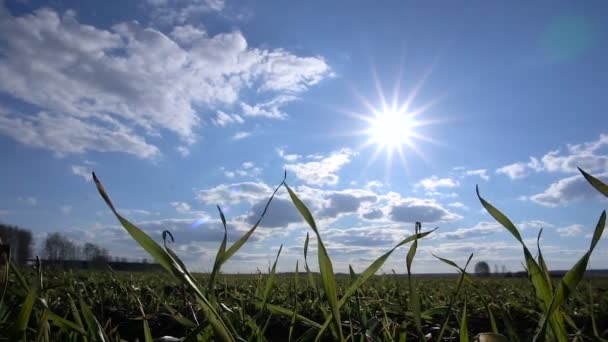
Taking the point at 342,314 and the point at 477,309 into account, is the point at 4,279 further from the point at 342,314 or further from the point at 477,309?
the point at 477,309

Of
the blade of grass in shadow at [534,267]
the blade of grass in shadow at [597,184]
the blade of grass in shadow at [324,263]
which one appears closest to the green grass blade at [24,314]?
the blade of grass in shadow at [324,263]

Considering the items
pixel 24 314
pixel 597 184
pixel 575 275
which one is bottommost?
pixel 24 314

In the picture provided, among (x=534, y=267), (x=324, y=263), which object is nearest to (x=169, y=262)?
(x=324, y=263)

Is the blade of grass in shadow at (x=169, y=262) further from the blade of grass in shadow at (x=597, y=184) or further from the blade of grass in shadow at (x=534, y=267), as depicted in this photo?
the blade of grass in shadow at (x=597, y=184)

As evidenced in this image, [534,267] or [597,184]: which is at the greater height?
[597,184]

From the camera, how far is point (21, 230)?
60.5 meters

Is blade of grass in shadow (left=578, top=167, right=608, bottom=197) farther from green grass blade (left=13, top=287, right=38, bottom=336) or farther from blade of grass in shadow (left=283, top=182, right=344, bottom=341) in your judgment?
green grass blade (left=13, top=287, right=38, bottom=336)

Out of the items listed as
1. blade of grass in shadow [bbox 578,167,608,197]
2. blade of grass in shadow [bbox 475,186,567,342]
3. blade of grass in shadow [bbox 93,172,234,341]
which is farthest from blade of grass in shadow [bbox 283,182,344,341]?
blade of grass in shadow [bbox 578,167,608,197]

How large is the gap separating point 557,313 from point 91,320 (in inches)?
44.5

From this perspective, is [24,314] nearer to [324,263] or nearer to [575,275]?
[324,263]

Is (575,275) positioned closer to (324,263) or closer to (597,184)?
(597,184)

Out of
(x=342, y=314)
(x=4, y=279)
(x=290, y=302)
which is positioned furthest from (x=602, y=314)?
(x=4, y=279)

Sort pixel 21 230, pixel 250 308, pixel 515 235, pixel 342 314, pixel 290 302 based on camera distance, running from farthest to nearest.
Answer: pixel 21 230, pixel 290 302, pixel 250 308, pixel 342 314, pixel 515 235

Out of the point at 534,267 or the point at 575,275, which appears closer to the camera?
the point at 575,275
